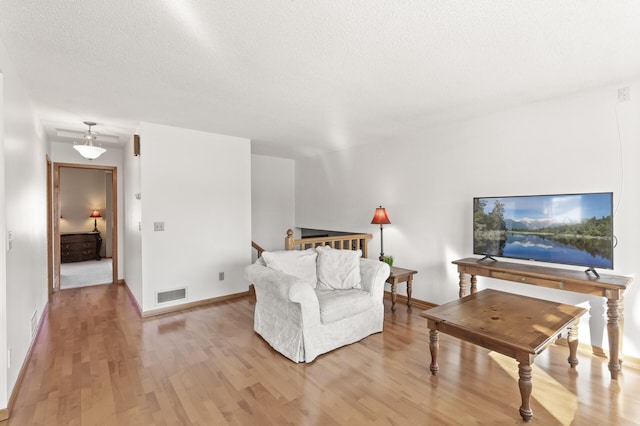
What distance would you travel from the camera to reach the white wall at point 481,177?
257cm

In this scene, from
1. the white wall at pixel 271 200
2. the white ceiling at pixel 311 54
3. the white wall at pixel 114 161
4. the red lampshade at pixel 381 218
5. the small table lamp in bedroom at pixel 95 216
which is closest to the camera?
the white ceiling at pixel 311 54

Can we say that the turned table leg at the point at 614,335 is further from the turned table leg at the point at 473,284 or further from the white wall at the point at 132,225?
the white wall at the point at 132,225

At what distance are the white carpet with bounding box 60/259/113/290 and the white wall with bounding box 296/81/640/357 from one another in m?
4.16

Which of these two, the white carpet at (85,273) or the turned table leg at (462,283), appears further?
the white carpet at (85,273)

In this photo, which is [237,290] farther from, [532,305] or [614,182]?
[614,182]

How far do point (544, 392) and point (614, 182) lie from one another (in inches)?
71.8

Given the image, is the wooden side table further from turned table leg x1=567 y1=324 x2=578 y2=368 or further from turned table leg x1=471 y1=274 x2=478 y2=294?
turned table leg x1=567 y1=324 x2=578 y2=368

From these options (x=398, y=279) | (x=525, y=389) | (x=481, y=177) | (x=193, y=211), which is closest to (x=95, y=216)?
(x=193, y=211)

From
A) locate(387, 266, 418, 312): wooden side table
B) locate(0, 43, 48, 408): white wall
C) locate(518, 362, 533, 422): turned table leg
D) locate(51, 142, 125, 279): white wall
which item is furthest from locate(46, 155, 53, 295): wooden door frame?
locate(518, 362, 533, 422): turned table leg

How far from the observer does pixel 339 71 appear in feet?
7.68

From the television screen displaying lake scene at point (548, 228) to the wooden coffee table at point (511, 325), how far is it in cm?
48

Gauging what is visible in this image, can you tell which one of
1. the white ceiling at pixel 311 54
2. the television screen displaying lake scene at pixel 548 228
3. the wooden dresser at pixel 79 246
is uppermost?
the white ceiling at pixel 311 54

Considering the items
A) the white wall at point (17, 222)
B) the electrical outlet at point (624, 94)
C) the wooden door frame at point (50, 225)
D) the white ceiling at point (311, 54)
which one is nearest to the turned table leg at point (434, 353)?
the white ceiling at point (311, 54)

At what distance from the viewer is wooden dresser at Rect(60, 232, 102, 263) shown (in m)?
7.06
